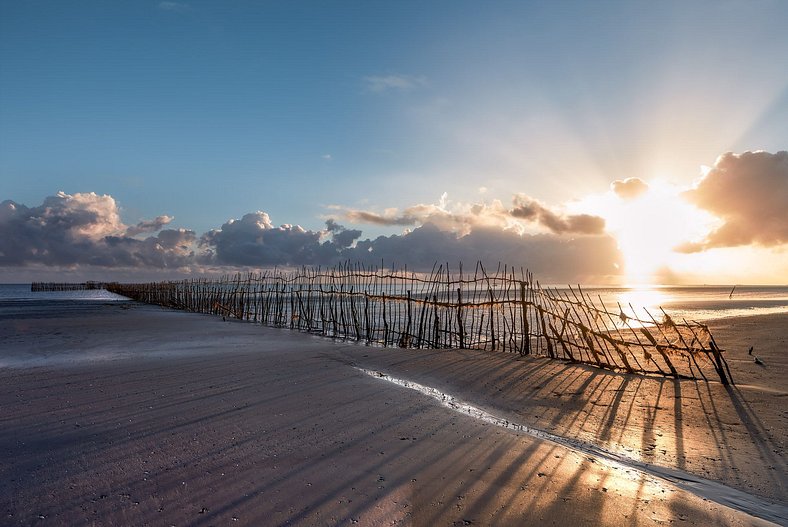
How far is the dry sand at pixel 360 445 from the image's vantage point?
3.01m

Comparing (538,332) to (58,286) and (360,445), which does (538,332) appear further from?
(58,286)

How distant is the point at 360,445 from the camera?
4098 mm

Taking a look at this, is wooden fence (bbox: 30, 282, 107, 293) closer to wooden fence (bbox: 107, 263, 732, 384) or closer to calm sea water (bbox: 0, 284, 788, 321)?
calm sea water (bbox: 0, 284, 788, 321)

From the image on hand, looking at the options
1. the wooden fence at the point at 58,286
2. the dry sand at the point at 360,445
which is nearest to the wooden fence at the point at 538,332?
the dry sand at the point at 360,445

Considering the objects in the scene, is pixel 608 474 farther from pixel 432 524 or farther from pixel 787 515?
pixel 432 524

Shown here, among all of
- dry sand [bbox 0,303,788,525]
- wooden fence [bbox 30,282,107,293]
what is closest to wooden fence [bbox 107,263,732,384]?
dry sand [bbox 0,303,788,525]

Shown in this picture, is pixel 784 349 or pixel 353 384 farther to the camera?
pixel 784 349

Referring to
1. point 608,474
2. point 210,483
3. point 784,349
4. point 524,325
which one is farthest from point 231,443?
point 784,349

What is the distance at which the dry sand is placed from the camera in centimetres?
301

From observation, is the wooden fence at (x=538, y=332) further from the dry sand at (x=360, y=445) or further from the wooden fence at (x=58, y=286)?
the wooden fence at (x=58, y=286)

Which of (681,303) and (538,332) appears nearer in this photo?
(538,332)

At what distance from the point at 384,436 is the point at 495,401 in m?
2.22

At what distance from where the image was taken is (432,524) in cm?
281

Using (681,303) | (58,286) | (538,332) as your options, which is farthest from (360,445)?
(58,286)
